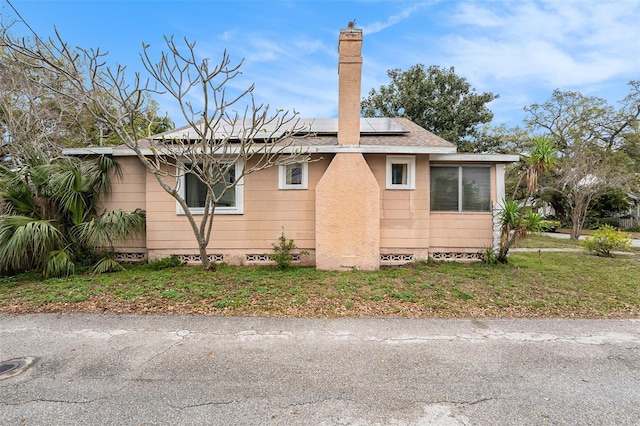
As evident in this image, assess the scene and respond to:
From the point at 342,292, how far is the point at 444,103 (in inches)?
739

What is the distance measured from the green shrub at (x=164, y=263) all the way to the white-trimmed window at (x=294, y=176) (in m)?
3.31

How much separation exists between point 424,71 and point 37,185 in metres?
21.7

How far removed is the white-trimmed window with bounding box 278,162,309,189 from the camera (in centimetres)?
755

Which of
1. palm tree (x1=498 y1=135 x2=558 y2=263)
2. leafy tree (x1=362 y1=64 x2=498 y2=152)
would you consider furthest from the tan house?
leafy tree (x1=362 y1=64 x2=498 y2=152)

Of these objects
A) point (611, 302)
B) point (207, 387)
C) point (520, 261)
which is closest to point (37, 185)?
point (207, 387)

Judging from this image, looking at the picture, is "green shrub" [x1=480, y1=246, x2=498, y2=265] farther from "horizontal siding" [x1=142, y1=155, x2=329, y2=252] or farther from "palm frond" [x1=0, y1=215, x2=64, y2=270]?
"palm frond" [x1=0, y1=215, x2=64, y2=270]

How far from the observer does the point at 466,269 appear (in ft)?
23.5

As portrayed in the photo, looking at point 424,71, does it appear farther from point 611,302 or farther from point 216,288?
point 216,288

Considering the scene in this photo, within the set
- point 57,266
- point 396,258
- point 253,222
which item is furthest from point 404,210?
point 57,266

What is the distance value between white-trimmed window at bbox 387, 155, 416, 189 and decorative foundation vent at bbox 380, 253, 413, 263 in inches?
71.2

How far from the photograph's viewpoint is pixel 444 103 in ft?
64.9

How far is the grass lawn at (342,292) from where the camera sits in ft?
15.1

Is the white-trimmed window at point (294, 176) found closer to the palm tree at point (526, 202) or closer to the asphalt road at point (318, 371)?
the asphalt road at point (318, 371)

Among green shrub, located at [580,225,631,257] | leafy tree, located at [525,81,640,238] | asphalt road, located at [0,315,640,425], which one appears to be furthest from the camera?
leafy tree, located at [525,81,640,238]
